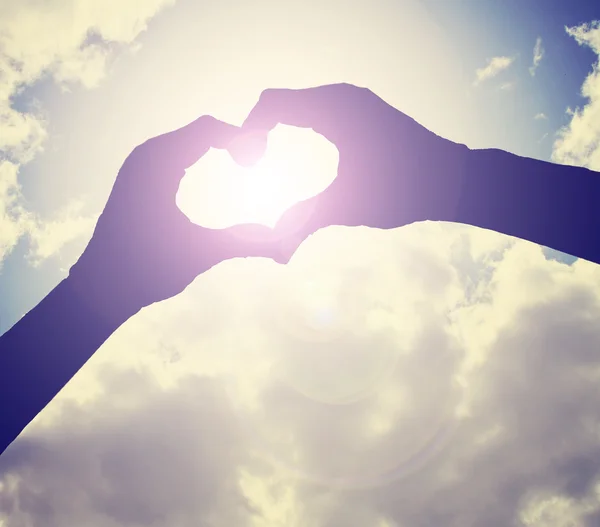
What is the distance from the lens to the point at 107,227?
6.86 meters

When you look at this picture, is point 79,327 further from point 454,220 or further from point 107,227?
point 454,220

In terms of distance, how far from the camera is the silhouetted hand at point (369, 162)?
21.8ft

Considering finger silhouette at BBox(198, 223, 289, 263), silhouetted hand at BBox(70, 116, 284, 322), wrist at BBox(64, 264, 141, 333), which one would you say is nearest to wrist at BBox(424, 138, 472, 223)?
finger silhouette at BBox(198, 223, 289, 263)

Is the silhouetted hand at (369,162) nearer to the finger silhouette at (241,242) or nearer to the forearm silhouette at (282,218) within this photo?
the forearm silhouette at (282,218)

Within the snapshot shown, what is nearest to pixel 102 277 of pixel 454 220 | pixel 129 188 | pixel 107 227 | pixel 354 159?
pixel 107 227

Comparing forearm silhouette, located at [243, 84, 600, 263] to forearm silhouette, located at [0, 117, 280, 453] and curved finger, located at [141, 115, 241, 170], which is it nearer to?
curved finger, located at [141, 115, 241, 170]

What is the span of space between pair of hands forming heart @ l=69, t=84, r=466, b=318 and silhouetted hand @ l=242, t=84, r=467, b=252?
0.05 feet

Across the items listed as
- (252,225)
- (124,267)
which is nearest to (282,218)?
(252,225)

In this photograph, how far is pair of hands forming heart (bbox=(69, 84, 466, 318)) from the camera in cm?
665

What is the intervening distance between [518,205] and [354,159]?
2.77 meters

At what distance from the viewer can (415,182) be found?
695 cm

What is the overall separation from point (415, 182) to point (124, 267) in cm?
512

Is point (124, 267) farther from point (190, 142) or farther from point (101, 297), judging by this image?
point (190, 142)

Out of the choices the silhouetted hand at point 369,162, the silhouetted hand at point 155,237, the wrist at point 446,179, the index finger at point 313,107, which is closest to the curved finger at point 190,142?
the silhouetted hand at point 155,237
